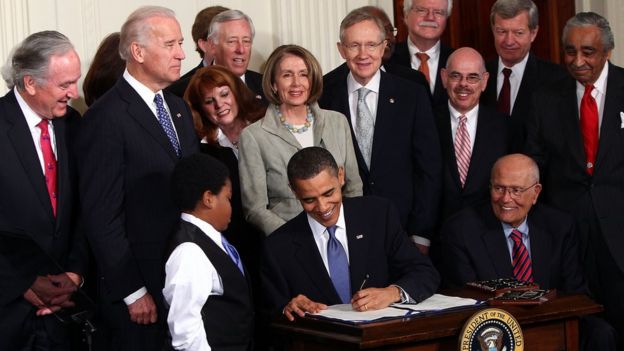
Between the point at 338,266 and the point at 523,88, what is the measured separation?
1.86 metres

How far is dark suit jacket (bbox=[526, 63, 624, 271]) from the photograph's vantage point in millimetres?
5578

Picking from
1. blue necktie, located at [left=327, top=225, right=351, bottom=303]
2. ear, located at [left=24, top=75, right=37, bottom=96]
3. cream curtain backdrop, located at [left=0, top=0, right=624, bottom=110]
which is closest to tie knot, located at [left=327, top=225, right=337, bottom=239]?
blue necktie, located at [left=327, top=225, right=351, bottom=303]

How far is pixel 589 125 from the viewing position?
5.67m

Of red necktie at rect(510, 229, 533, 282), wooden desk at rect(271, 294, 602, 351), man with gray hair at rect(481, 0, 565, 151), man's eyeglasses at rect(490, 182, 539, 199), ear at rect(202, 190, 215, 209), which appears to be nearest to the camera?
wooden desk at rect(271, 294, 602, 351)

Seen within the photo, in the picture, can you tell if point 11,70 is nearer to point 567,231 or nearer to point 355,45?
point 355,45

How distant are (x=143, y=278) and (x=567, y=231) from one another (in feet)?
6.42

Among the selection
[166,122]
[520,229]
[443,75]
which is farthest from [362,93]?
[166,122]

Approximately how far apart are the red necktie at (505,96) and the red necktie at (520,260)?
0.96 meters

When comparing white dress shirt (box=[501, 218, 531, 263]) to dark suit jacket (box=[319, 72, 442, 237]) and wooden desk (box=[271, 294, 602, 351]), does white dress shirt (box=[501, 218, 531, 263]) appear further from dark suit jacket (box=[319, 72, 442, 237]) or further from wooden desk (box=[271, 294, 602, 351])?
wooden desk (box=[271, 294, 602, 351])

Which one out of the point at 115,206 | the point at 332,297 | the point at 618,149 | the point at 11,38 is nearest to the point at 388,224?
the point at 332,297

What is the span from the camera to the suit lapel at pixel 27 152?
15.1 ft

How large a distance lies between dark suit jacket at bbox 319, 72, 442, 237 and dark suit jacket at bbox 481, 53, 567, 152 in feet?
1.70

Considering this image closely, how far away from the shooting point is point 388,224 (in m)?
4.78

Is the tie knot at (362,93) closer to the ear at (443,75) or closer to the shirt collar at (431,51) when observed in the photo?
the ear at (443,75)
